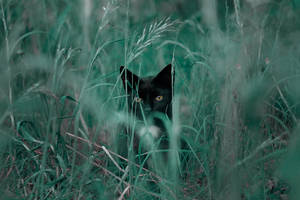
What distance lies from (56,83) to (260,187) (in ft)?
3.02

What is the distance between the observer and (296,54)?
1.77 m

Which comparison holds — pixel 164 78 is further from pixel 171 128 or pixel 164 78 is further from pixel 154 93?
pixel 171 128

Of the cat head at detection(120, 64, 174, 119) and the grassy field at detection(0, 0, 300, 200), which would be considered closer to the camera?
the grassy field at detection(0, 0, 300, 200)

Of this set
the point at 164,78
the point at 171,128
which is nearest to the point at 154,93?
the point at 164,78

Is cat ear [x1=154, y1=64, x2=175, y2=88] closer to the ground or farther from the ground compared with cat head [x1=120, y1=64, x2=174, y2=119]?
farther from the ground

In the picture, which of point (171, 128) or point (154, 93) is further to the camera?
point (154, 93)

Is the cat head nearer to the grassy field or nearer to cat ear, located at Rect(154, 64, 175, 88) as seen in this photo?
cat ear, located at Rect(154, 64, 175, 88)

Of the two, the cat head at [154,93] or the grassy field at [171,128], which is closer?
the grassy field at [171,128]

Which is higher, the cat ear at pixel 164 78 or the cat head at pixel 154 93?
the cat ear at pixel 164 78

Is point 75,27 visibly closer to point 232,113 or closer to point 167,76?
point 167,76

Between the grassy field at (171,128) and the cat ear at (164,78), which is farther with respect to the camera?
the cat ear at (164,78)

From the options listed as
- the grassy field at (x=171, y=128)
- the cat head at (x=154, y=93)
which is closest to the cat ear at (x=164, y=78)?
the cat head at (x=154, y=93)

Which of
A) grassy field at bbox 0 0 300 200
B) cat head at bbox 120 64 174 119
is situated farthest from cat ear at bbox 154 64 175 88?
grassy field at bbox 0 0 300 200

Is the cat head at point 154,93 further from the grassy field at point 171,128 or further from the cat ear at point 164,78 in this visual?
the grassy field at point 171,128
